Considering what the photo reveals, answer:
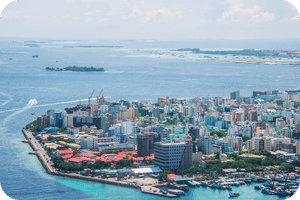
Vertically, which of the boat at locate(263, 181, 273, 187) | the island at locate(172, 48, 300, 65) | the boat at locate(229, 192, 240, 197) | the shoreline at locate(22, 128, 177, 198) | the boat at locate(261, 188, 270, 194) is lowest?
the shoreline at locate(22, 128, 177, 198)

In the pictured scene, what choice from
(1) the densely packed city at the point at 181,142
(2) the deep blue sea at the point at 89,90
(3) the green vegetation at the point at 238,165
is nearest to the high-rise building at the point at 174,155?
(1) the densely packed city at the point at 181,142

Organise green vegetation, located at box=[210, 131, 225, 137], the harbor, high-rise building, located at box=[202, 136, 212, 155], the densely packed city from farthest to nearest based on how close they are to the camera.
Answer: green vegetation, located at box=[210, 131, 225, 137]
high-rise building, located at box=[202, 136, 212, 155]
the densely packed city
the harbor

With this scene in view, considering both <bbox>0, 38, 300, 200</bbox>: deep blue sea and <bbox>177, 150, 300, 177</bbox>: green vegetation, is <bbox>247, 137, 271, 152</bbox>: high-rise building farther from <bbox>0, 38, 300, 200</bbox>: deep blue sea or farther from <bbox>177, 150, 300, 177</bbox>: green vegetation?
<bbox>0, 38, 300, 200</bbox>: deep blue sea

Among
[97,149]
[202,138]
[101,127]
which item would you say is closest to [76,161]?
[97,149]

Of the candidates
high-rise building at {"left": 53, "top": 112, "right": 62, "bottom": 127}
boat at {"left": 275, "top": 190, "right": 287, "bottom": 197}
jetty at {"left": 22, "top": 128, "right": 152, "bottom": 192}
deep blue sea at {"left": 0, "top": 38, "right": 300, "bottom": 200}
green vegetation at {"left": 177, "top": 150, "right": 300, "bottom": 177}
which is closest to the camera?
boat at {"left": 275, "top": 190, "right": 287, "bottom": 197}

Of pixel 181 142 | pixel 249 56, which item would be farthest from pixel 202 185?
pixel 249 56

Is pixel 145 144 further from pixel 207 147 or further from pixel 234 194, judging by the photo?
pixel 234 194

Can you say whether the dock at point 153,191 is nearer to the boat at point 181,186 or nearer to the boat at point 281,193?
the boat at point 181,186

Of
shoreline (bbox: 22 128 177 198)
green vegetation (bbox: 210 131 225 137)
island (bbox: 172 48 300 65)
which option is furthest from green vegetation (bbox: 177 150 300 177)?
island (bbox: 172 48 300 65)
